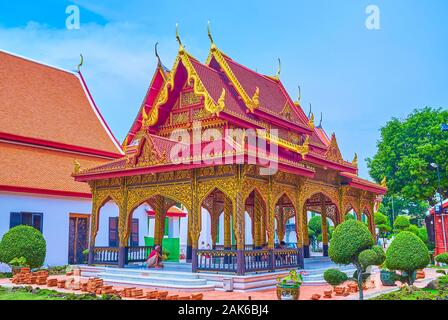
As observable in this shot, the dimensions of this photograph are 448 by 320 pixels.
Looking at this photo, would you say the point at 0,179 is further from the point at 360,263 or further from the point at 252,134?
the point at 360,263

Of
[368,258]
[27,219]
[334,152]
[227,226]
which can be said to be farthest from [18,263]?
[334,152]

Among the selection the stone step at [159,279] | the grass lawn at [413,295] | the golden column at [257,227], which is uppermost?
the golden column at [257,227]

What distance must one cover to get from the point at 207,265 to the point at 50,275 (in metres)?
7.02

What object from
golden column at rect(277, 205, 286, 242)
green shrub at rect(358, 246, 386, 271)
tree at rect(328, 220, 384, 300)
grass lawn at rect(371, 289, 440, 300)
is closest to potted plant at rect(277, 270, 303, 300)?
tree at rect(328, 220, 384, 300)

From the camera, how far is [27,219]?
58.4ft

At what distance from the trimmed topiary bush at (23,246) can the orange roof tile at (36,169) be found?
2514 millimetres

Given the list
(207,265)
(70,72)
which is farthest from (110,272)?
(70,72)

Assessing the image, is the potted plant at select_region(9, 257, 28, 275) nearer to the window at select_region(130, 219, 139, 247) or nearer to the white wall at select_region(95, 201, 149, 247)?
the white wall at select_region(95, 201, 149, 247)

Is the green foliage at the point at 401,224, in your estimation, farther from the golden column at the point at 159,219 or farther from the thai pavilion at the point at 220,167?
the golden column at the point at 159,219

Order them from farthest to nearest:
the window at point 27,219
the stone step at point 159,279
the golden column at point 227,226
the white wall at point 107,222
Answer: the white wall at point 107,222 < the window at point 27,219 < the golden column at point 227,226 < the stone step at point 159,279

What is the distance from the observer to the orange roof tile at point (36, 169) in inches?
699

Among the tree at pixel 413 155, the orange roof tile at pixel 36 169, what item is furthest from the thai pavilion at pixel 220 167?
the tree at pixel 413 155

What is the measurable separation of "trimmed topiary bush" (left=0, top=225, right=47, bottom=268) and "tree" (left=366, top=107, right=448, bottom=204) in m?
21.4

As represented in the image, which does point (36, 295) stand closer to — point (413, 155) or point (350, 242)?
point (350, 242)
